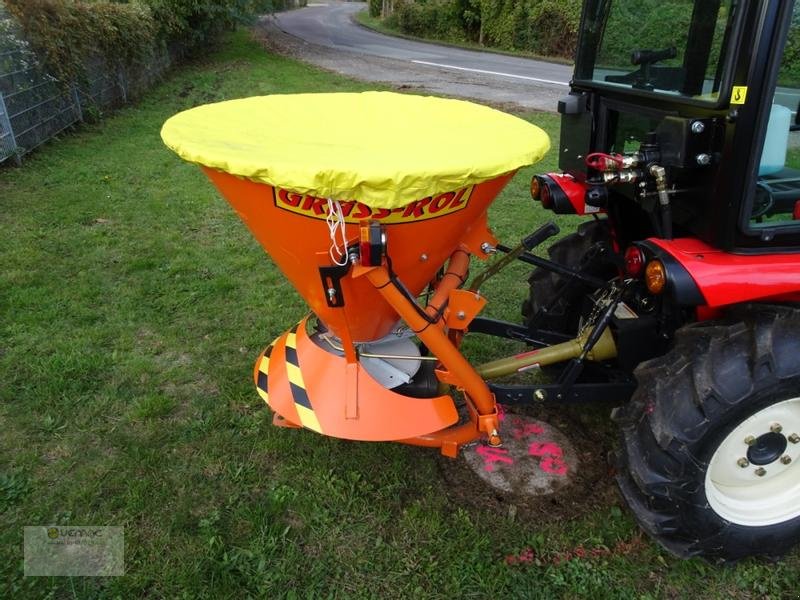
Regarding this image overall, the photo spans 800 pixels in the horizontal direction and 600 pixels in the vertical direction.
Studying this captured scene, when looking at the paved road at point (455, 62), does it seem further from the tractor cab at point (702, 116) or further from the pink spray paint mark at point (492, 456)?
the pink spray paint mark at point (492, 456)

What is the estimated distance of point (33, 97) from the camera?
272 inches

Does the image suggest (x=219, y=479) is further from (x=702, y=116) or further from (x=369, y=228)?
(x=702, y=116)

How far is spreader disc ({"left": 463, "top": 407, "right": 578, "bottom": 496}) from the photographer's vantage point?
2.47m

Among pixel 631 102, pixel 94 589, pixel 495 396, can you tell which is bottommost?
pixel 94 589

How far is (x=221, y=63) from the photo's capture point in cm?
1391

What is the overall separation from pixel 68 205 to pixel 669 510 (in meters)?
5.33

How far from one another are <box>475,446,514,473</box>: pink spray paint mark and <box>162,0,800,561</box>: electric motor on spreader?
33 centimetres

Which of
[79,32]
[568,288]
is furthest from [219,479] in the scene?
[79,32]

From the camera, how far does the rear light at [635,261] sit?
1.92m

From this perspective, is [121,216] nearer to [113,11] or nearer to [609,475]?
[609,475]

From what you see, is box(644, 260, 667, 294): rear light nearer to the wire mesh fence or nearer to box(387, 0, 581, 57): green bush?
the wire mesh fence

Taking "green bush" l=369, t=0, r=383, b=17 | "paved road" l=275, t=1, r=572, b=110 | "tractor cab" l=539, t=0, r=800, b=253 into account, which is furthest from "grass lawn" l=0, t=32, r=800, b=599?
"green bush" l=369, t=0, r=383, b=17

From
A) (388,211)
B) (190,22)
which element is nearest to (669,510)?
(388,211)

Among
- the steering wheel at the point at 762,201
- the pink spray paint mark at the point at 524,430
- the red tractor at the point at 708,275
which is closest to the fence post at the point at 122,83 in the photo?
the red tractor at the point at 708,275
